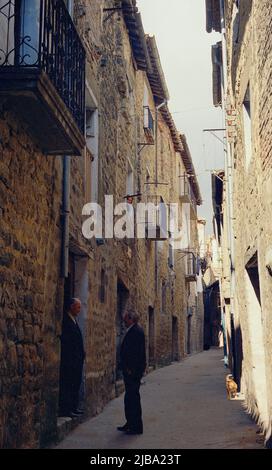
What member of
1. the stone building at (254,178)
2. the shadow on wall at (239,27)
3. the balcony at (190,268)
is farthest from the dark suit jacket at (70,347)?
the balcony at (190,268)

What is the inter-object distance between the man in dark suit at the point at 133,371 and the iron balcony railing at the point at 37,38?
3036 mm

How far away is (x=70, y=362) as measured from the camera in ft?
23.7

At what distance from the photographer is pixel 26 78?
4590mm

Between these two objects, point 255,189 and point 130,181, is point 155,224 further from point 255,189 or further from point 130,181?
point 255,189

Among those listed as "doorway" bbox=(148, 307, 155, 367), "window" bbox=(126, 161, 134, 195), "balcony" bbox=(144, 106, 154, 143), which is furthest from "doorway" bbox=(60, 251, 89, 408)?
"doorway" bbox=(148, 307, 155, 367)

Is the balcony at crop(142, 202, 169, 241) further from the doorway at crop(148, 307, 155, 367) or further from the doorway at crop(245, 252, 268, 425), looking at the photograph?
the doorway at crop(245, 252, 268, 425)

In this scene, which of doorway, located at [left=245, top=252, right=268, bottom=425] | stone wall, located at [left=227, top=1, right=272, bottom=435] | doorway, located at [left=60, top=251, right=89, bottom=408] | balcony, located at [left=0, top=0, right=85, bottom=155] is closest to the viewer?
balcony, located at [left=0, top=0, right=85, bottom=155]

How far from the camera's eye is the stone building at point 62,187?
5.05 metres

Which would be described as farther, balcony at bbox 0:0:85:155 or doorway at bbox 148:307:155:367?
doorway at bbox 148:307:155:367

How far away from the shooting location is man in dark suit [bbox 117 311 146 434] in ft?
23.8

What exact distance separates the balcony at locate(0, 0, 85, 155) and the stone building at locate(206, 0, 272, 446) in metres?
2.04

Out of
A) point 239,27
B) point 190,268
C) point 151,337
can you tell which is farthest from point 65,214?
point 190,268

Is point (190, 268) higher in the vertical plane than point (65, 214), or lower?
lower

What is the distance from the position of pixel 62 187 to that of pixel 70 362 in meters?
2.13
